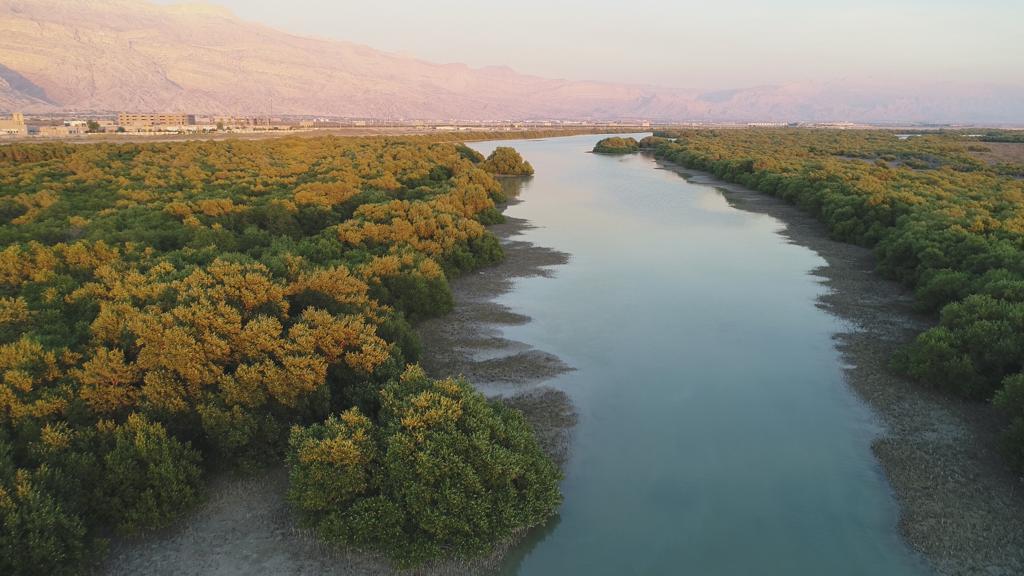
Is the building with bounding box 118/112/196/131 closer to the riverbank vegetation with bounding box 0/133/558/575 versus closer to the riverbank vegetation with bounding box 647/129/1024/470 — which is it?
the riverbank vegetation with bounding box 647/129/1024/470

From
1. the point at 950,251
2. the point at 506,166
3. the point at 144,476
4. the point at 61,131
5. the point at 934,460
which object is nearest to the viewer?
the point at 144,476

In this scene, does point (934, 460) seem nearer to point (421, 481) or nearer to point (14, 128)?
point (421, 481)

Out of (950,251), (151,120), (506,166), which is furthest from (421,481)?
(151,120)

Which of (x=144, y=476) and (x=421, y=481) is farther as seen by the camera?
(x=144, y=476)

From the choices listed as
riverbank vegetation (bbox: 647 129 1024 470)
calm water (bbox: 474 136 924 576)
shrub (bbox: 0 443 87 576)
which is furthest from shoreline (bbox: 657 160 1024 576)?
shrub (bbox: 0 443 87 576)

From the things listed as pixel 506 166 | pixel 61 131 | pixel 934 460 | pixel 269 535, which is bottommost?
pixel 269 535

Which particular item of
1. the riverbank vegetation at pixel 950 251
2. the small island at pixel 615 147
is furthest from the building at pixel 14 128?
the riverbank vegetation at pixel 950 251

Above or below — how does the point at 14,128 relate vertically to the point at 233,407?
above
